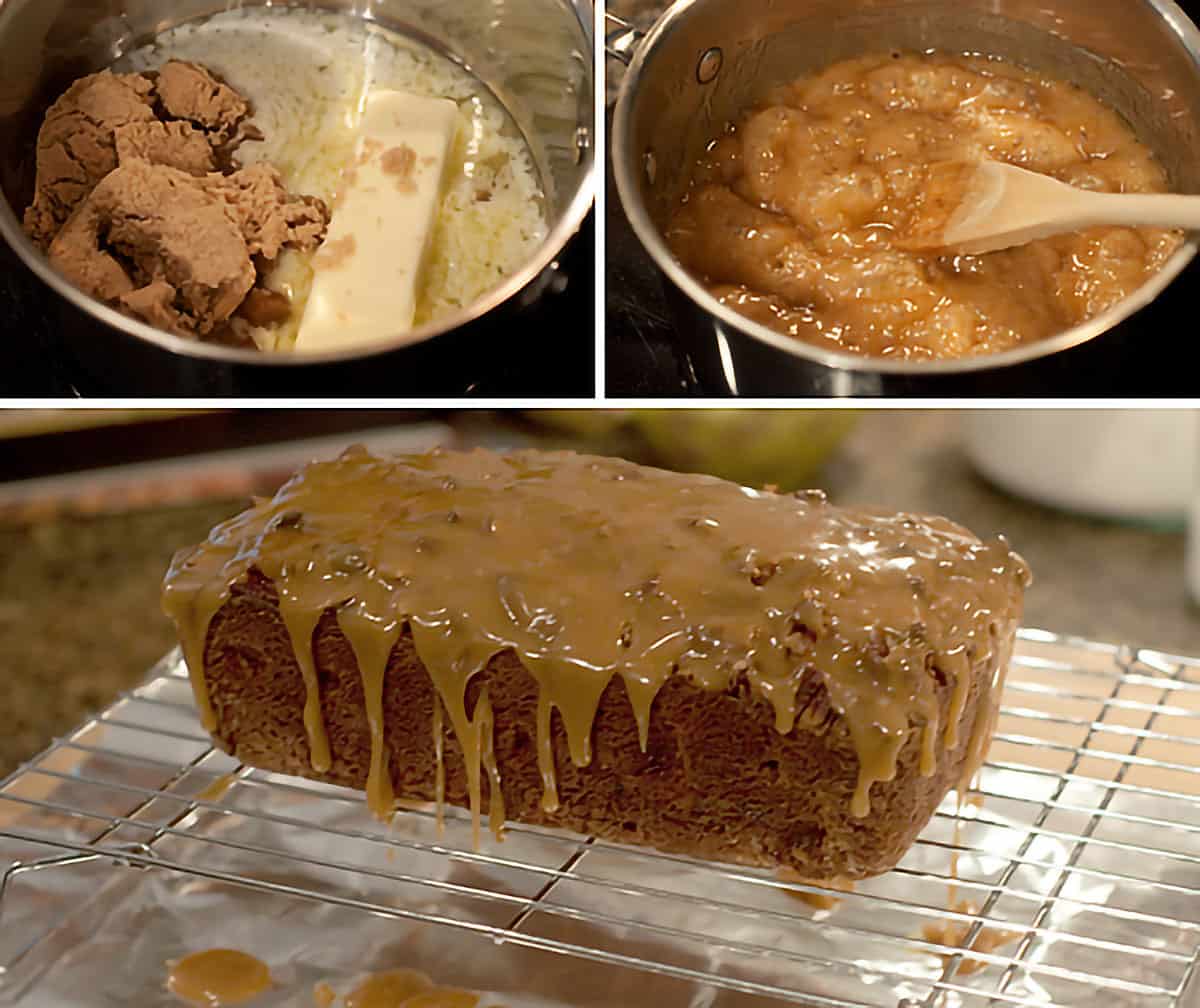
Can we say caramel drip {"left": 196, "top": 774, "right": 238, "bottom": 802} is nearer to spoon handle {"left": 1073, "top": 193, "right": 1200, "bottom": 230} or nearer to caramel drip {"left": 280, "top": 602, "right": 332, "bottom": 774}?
caramel drip {"left": 280, "top": 602, "right": 332, "bottom": 774}

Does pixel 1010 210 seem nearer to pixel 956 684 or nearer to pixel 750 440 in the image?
pixel 956 684

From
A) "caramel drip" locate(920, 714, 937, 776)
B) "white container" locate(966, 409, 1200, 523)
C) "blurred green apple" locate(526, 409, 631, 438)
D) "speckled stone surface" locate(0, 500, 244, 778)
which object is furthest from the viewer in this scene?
A: "blurred green apple" locate(526, 409, 631, 438)

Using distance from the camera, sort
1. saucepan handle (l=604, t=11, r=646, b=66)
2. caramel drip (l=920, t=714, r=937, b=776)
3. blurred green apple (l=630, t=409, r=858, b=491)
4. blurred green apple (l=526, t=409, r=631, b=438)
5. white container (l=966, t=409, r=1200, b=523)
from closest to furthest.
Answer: caramel drip (l=920, t=714, r=937, b=776) < saucepan handle (l=604, t=11, r=646, b=66) < white container (l=966, t=409, r=1200, b=523) < blurred green apple (l=630, t=409, r=858, b=491) < blurred green apple (l=526, t=409, r=631, b=438)

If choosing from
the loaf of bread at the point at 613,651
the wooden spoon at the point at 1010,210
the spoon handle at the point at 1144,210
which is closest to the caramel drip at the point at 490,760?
the loaf of bread at the point at 613,651

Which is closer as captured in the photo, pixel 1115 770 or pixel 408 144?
pixel 408 144

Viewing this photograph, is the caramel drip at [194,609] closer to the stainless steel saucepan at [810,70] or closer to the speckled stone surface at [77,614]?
the stainless steel saucepan at [810,70]

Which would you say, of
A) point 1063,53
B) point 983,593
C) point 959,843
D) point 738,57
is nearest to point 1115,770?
point 959,843

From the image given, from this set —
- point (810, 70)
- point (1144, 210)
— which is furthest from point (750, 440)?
point (1144, 210)

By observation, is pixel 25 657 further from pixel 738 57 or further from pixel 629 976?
pixel 738 57

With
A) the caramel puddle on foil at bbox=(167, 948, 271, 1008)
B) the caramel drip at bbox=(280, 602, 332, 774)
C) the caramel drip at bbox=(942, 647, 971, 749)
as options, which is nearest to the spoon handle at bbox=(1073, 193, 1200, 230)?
the caramel drip at bbox=(942, 647, 971, 749)
